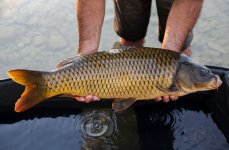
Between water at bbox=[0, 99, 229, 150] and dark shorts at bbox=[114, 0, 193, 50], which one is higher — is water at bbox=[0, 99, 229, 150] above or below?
below

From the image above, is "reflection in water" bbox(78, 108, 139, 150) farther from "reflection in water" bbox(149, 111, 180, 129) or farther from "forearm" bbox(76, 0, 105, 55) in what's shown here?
"forearm" bbox(76, 0, 105, 55)

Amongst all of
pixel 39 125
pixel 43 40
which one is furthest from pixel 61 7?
pixel 39 125

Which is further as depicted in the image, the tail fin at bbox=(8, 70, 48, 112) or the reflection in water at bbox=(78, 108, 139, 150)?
the reflection in water at bbox=(78, 108, 139, 150)

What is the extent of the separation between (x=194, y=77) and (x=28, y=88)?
63 centimetres

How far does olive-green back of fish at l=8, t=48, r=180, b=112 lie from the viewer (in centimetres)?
144

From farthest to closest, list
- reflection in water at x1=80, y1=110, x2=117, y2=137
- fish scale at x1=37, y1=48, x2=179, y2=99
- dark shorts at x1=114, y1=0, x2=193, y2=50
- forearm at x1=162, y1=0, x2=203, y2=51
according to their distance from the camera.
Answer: dark shorts at x1=114, y1=0, x2=193, y2=50 → reflection in water at x1=80, y1=110, x2=117, y2=137 → forearm at x1=162, y1=0, x2=203, y2=51 → fish scale at x1=37, y1=48, x2=179, y2=99

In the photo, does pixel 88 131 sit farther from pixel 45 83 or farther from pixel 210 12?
pixel 210 12

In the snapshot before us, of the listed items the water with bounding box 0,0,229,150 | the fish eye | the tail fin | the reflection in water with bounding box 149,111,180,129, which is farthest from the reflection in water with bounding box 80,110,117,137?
the fish eye

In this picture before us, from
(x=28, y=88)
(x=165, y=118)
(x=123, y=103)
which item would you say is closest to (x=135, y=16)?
(x=165, y=118)

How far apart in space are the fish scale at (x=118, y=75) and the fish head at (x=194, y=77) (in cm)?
3

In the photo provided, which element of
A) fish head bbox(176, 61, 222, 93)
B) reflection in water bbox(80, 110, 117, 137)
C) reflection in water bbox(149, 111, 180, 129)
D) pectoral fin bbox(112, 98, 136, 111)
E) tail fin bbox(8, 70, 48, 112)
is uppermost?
fish head bbox(176, 61, 222, 93)

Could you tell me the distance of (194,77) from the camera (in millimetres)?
1445

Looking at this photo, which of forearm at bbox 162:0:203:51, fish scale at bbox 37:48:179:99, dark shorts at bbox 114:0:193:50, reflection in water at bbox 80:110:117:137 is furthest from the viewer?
dark shorts at bbox 114:0:193:50

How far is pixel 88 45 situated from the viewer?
1.77 metres
